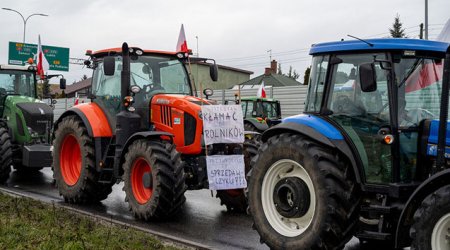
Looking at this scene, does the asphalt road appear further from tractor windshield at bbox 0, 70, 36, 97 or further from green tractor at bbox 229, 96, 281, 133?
green tractor at bbox 229, 96, 281, 133

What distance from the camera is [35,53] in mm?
41906

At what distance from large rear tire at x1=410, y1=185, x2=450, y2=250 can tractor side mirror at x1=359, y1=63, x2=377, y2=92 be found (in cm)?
111

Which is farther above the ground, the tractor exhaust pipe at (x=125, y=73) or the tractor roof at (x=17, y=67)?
the tractor roof at (x=17, y=67)

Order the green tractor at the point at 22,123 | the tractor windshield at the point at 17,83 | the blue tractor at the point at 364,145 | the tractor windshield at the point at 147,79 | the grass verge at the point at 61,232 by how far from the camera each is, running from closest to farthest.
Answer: the blue tractor at the point at 364,145 → the grass verge at the point at 61,232 → the tractor windshield at the point at 147,79 → the green tractor at the point at 22,123 → the tractor windshield at the point at 17,83

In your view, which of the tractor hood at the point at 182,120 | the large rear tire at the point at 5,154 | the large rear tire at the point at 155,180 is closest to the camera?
the large rear tire at the point at 155,180

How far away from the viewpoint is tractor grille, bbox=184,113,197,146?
819cm

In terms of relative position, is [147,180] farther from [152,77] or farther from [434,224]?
[434,224]

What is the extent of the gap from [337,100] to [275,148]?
80cm

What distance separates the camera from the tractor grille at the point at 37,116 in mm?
11914

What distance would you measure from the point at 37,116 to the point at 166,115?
4.81 meters

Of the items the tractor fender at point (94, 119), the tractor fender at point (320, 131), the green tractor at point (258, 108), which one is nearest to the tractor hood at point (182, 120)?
the tractor fender at point (94, 119)

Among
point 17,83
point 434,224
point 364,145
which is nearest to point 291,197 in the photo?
point 364,145

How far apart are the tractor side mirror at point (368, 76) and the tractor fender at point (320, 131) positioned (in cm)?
69

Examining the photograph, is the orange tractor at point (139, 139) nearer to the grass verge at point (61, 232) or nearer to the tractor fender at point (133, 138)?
the tractor fender at point (133, 138)
